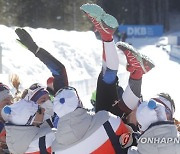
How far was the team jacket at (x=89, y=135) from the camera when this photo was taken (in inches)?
136

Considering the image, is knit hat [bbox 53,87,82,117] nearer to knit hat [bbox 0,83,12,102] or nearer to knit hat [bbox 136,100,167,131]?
knit hat [bbox 136,100,167,131]

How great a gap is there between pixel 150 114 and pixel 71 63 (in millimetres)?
14043

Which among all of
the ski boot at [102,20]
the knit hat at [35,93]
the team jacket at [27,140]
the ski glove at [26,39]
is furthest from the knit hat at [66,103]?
the ski glove at [26,39]

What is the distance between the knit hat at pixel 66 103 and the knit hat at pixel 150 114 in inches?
18.9

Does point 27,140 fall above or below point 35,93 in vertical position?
below

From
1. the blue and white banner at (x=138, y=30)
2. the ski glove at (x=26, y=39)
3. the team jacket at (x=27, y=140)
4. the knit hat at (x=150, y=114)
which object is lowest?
the blue and white banner at (x=138, y=30)

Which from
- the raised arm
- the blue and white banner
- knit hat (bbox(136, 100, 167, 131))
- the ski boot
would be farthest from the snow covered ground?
the blue and white banner

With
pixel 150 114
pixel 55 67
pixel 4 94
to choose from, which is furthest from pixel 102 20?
pixel 4 94

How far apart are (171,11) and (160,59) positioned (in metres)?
33.5

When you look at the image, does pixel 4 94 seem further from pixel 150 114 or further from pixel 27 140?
pixel 150 114

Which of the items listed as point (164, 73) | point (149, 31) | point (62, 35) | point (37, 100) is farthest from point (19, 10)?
point (37, 100)

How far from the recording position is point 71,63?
17.2 m

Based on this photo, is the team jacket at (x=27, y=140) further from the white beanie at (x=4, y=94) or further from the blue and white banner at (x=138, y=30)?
the blue and white banner at (x=138, y=30)

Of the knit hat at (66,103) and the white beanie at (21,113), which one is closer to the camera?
the knit hat at (66,103)
